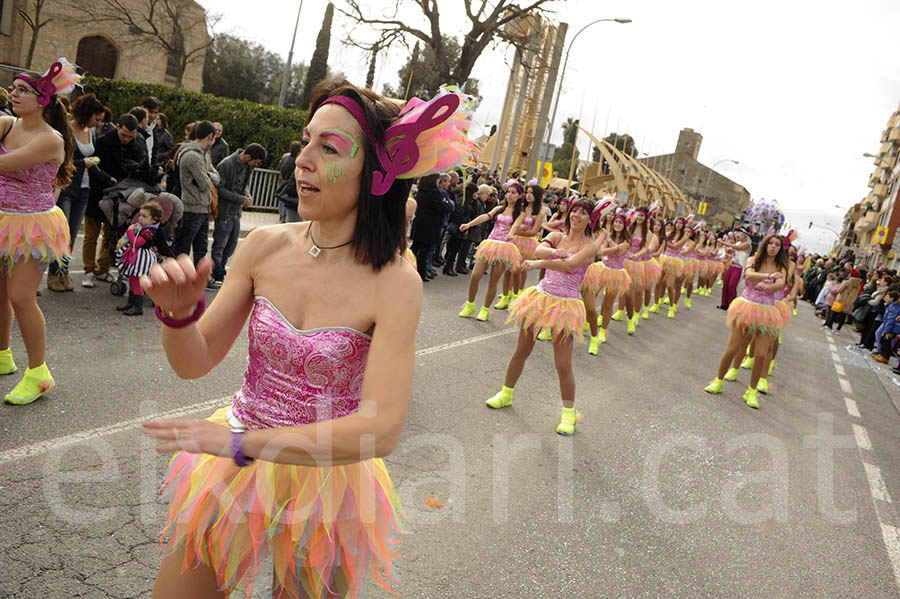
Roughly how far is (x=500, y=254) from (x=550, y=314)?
14.1 feet

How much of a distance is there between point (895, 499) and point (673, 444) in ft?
6.28

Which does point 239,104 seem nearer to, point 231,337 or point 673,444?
point 673,444

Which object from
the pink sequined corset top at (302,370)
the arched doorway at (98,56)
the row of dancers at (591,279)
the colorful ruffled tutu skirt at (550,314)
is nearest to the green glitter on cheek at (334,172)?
the pink sequined corset top at (302,370)

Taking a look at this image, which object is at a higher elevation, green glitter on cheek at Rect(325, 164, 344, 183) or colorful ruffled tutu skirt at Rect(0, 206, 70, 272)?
green glitter on cheek at Rect(325, 164, 344, 183)

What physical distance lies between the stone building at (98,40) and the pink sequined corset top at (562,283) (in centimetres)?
3494

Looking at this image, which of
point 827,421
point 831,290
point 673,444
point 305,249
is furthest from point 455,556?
point 831,290

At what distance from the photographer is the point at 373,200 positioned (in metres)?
1.98

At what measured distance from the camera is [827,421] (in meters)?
8.60

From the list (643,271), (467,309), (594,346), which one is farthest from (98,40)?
(594,346)

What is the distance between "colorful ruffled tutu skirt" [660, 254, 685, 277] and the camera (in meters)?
14.6

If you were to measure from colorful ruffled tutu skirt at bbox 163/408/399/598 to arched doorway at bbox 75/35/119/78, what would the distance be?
143 ft

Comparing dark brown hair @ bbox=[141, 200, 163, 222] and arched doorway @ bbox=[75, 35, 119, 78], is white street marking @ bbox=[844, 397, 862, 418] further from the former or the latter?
arched doorway @ bbox=[75, 35, 119, 78]

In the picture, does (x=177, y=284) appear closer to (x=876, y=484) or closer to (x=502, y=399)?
(x=502, y=399)

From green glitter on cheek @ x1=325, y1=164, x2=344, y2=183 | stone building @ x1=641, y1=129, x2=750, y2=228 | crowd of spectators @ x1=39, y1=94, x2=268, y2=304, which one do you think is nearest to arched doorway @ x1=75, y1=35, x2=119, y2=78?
crowd of spectators @ x1=39, y1=94, x2=268, y2=304
